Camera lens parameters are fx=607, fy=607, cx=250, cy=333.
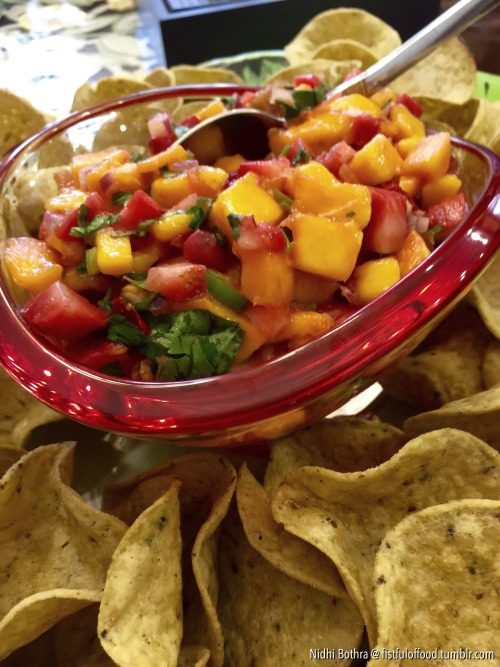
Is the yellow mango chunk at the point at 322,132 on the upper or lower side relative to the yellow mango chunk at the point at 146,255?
upper

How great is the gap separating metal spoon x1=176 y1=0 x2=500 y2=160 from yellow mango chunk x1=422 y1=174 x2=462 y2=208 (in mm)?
387

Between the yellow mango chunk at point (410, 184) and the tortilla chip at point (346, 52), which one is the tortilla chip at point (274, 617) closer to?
the yellow mango chunk at point (410, 184)

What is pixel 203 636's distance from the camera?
0.98 meters

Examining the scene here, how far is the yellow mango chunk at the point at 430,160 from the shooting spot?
124 cm

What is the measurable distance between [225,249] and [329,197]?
0.20 m

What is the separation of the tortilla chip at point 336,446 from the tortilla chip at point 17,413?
1.52 feet

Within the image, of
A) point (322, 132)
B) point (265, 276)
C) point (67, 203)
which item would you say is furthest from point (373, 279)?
point (67, 203)

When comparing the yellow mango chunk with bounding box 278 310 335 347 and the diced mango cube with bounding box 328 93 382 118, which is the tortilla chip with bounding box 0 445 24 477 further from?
the diced mango cube with bounding box 328 93 382 118

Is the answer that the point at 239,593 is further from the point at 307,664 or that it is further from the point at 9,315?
the point at 9,315

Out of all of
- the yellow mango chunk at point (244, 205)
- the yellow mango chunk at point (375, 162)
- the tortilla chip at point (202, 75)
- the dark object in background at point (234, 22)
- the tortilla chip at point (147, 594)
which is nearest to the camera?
the tortilla chip at point (147, 594)

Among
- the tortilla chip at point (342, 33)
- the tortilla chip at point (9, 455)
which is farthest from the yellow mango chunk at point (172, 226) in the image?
the tortilla chip at point (342, 33)

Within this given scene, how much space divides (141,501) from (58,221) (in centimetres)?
55

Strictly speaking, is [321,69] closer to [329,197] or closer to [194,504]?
[329,197]

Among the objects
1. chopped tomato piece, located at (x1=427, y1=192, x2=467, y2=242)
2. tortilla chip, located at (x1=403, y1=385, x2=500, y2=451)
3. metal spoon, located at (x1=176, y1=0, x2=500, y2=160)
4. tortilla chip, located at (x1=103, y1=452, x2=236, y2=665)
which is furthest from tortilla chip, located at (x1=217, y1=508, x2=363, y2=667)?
metal spoon, located at (x1=176, y1=0, x2=500, y2=160)
